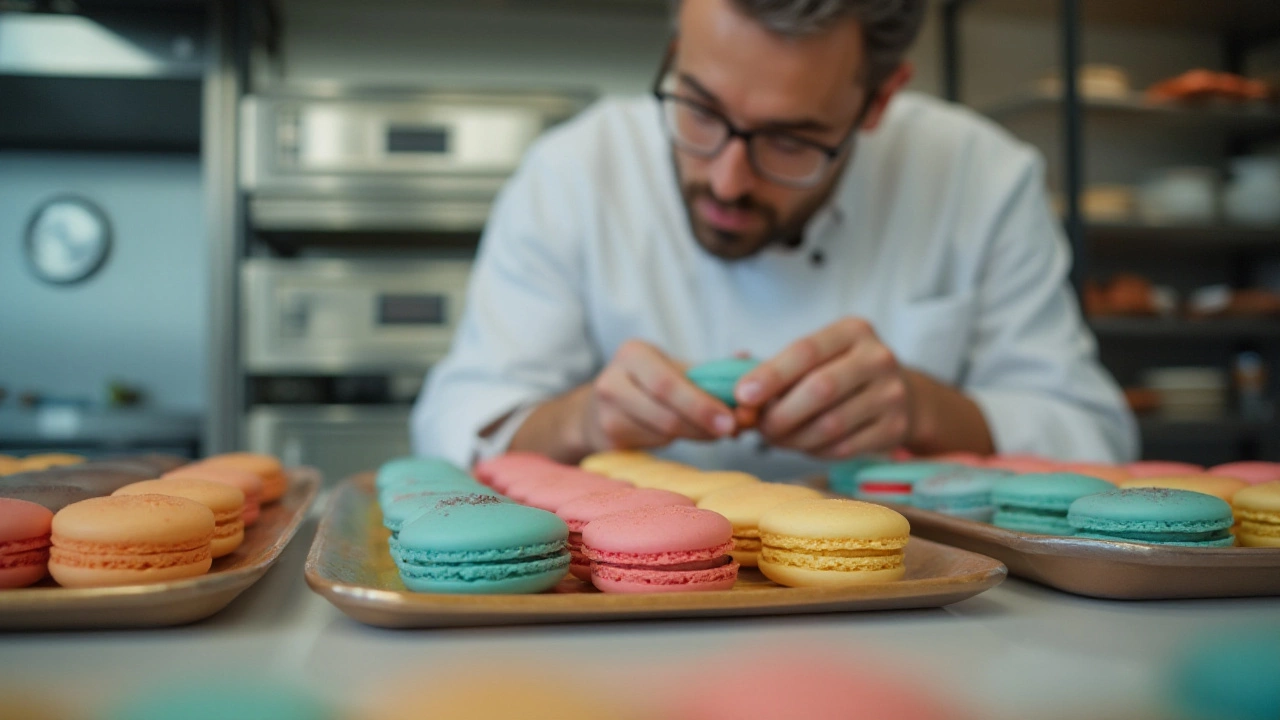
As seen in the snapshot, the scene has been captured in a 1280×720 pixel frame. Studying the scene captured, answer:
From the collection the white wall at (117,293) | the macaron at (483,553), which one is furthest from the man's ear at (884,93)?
the white wall at (117,293)

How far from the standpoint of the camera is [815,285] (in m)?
1.95

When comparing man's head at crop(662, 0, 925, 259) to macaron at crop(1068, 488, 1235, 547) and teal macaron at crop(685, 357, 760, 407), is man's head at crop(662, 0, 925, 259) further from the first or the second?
macaron at crop(1068, 488, 1235, 547)

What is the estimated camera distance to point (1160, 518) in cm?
70

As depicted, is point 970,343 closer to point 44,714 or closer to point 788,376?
point 788,376

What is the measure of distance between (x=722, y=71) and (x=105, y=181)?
251 cm

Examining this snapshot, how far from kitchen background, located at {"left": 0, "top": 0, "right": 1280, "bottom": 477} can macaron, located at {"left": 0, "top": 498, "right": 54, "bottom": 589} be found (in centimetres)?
206

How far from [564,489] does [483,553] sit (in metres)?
0.23

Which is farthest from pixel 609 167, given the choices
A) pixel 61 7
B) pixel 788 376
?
pixel 61 7

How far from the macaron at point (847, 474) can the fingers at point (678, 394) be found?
16cm

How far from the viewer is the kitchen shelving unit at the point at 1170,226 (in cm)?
324

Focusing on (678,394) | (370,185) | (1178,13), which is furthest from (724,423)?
(1178,13)

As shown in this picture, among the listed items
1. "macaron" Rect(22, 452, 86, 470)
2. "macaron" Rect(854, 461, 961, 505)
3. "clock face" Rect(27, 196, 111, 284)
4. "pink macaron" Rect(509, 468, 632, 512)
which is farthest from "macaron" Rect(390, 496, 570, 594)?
"clock face" Rect(27, 196, 111, 284)

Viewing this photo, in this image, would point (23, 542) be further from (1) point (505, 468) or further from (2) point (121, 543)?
(1) point (505, 468)

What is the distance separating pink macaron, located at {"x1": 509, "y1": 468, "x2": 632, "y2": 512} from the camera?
A: 0.81 m
